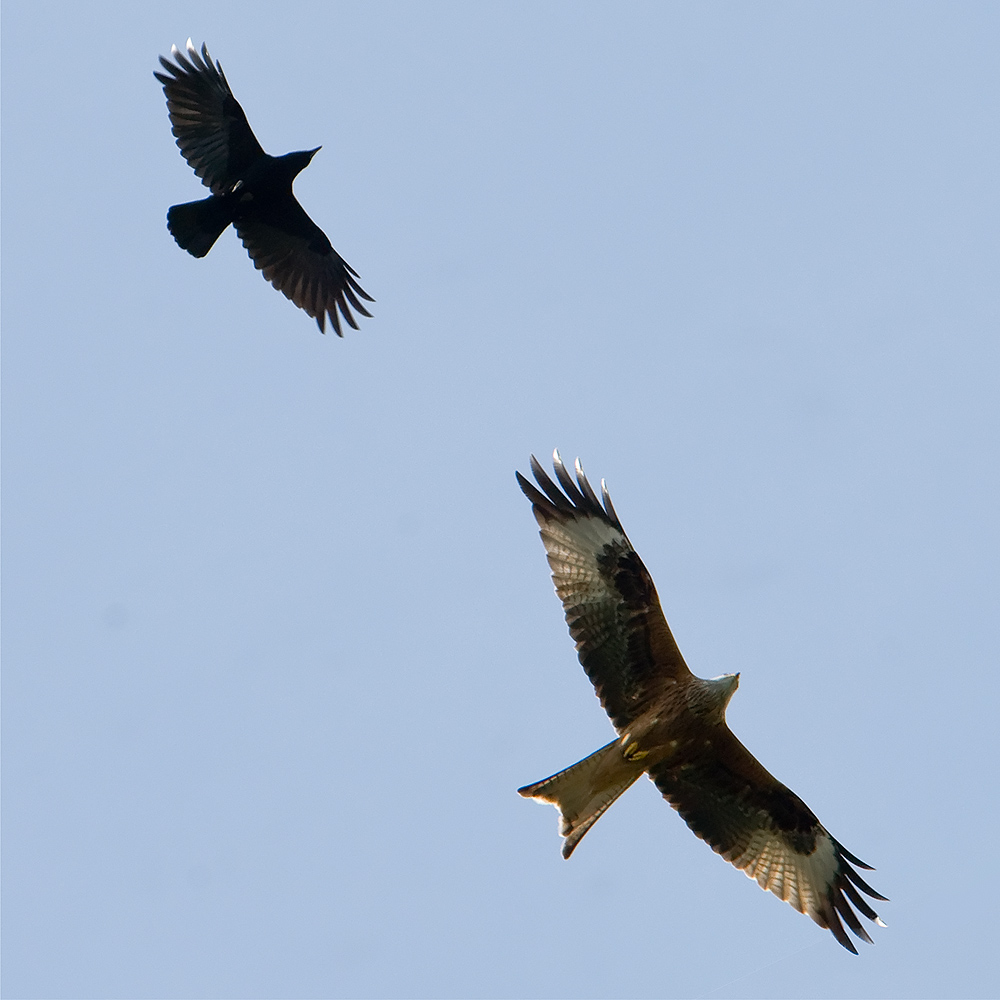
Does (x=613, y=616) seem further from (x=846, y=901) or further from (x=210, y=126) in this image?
(x=210, y=126)

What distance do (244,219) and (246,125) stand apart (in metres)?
0.85

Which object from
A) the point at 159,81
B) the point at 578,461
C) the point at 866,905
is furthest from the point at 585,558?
the point at 159,81

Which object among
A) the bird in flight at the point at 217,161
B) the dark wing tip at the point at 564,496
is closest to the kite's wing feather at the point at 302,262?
the bird in flight at the point at 217,161

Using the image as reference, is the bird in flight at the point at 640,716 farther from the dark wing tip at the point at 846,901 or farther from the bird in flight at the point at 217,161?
the bird in flight at the point at 217,161

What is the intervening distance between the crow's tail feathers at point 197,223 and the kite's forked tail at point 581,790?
566 cm

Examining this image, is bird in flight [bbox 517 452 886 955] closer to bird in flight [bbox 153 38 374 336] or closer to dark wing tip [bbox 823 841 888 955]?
dark wing tip [bbox 823 841 888 955]

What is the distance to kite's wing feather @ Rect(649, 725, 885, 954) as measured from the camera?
10828mm

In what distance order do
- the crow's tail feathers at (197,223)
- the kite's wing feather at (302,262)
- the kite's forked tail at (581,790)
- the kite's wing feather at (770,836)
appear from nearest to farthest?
the kite's forked tail at (581,790)
the kite's wing feather at (770,836)
the crow's tail feathers at (197,223)
the kite's wing feather at (302,262)

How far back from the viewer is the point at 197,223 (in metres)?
12.8

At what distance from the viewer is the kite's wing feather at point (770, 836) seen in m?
10.8

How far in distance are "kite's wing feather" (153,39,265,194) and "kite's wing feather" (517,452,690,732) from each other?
493 centimetres

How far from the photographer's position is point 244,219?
13.4 metres

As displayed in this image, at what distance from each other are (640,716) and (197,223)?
5.85 meters

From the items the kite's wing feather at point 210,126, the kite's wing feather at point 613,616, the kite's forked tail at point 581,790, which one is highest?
the kite's wing feather at point 210,126
